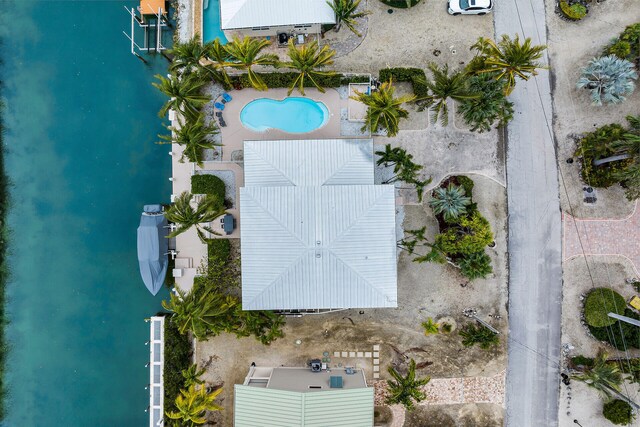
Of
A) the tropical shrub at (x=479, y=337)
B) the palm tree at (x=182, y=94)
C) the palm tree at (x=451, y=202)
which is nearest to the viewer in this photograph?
the palm tree at (x=182, y=94)

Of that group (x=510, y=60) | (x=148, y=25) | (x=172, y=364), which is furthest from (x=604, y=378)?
(x=148, y=25)

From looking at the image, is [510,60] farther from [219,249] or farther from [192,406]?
[192,406]

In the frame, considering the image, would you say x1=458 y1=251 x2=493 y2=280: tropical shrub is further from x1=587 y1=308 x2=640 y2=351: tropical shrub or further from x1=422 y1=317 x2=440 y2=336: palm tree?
x1=587 y1=308 x2=640 y2=351: tropical shrub

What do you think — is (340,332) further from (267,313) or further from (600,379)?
(600,379)

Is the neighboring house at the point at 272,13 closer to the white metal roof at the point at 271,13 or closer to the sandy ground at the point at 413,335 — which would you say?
the white metal roof at the point at 271,13

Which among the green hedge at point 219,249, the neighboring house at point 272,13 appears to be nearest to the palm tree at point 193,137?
the green hedge at point 219,249

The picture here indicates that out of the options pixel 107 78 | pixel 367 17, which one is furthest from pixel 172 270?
pixel 367 17
